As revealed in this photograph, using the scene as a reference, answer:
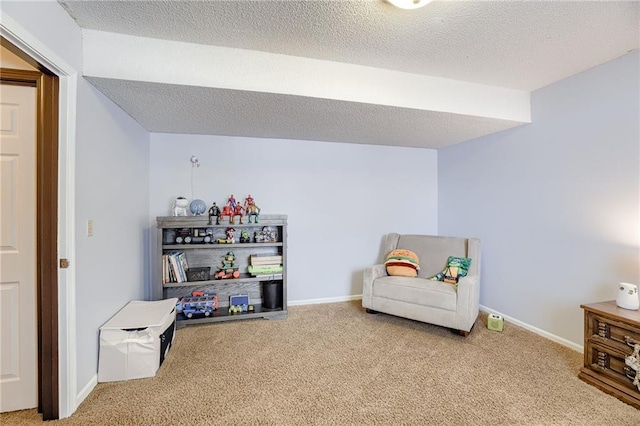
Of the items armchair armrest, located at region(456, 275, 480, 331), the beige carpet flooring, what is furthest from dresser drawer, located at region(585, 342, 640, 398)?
armchair armrest, located at region(456, 275, 480, 331)

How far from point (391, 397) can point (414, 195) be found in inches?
105

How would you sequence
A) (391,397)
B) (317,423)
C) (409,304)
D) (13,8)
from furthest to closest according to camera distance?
(409,304) < (391,397) < (317,423) < (13,8)

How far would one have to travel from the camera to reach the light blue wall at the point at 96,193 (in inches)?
59.4

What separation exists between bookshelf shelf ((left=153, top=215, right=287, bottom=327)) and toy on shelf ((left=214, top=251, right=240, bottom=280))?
55mm

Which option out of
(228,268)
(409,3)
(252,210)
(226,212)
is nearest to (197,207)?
(226,212)

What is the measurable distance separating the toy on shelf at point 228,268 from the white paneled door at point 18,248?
1470 millimetres

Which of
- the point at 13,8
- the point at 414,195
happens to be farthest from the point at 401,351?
the point at 13,8

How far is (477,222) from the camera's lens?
3324mm

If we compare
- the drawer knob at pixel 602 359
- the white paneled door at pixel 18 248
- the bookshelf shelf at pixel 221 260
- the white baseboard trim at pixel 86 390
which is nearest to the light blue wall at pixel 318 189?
the bookshelf shelf at pixel 221 260

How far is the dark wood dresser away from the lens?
1.71 meters

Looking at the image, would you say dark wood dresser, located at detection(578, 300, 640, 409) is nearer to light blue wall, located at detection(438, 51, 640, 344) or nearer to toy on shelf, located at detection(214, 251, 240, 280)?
light blue wall, located at detection(438, 51, 640, 344)

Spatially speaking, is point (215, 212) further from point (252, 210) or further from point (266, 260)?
point (266, 260)

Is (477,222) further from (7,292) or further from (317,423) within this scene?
(7,292)

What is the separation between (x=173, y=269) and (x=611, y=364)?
347 cm
